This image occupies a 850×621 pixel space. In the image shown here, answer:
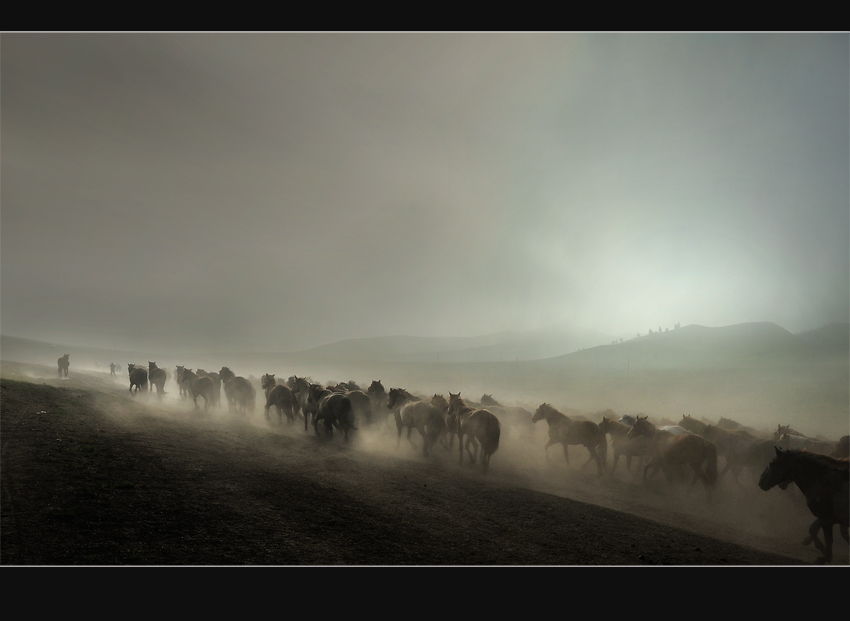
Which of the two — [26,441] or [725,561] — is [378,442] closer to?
[26,441]

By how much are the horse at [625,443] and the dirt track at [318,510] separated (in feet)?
3.12

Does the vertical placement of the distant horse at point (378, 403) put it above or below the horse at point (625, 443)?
above

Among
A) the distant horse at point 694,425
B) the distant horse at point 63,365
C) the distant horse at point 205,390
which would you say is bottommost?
the distant horse at point 694,425

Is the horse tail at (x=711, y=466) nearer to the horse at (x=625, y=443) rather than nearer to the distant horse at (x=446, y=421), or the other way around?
the horse at (x=625, y=443)

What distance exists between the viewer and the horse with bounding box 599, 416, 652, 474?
15.5 metres

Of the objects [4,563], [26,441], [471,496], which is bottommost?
[471,496]

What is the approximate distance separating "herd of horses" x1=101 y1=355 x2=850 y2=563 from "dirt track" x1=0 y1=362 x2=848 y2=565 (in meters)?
1.00

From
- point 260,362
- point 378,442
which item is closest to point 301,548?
point 378,442

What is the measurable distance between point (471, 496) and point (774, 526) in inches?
355

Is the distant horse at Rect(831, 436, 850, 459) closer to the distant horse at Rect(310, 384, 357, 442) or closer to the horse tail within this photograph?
the horse tail

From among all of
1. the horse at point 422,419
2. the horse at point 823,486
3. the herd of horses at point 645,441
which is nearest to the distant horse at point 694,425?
the herd of horses at point 645,441

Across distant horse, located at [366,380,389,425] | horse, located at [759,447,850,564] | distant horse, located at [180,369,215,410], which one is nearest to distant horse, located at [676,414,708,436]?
horse, located at [759,447,850,564]

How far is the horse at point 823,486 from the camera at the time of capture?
28.8ft

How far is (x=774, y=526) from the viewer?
36.3 ft
